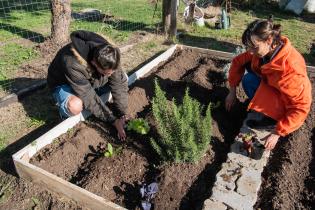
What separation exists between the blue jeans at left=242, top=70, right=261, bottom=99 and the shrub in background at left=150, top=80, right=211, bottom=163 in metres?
1.14

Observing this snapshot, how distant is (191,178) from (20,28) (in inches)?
230

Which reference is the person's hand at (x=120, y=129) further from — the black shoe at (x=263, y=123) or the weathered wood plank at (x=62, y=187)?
the black shoe at (x=263, y=123)

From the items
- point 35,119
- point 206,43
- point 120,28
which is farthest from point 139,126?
point 120,28

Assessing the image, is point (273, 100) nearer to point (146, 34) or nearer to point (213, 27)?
point (146, 34)

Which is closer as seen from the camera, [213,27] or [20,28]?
[20,28]

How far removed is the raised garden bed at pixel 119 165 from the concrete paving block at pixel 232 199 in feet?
0.39

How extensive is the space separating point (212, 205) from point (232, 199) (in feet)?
0.70

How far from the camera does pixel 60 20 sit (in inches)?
246

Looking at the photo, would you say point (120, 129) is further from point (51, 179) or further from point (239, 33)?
point (239, 33)

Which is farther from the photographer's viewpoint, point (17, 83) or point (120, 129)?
point (17, 83)

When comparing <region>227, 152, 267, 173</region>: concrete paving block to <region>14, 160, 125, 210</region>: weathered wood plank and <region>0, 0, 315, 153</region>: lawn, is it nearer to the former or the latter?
<region>14, 160, 125, 210</region>: weathered wood plank

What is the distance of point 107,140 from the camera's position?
383 cm

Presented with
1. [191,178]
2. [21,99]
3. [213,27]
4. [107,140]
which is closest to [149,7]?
[213,27]

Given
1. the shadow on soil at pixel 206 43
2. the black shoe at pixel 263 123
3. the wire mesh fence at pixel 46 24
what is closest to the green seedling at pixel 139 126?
the black shoe at pixel 263 123
